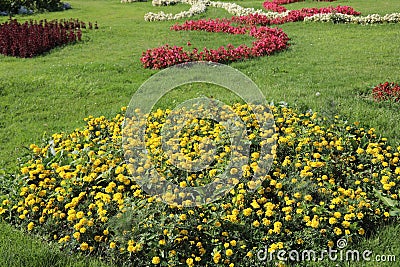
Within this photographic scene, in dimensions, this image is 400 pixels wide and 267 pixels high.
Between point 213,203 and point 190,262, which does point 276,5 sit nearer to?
point 213,203

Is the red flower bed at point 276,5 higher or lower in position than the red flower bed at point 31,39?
higher

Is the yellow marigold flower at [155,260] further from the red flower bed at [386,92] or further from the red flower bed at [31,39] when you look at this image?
the red flower bed at [31,39]

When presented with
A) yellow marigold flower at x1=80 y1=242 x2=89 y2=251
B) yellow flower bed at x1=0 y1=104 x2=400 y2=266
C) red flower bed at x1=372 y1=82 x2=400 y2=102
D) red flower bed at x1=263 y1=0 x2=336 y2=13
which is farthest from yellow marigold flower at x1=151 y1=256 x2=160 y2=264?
red flower bed at x1=263 y1=0 x2=336 y2=13

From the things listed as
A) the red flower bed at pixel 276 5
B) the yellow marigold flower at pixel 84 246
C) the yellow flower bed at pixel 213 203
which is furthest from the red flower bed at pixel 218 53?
the yellow marigold flower at pixel 84 246

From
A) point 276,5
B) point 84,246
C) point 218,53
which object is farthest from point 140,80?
point 276,5

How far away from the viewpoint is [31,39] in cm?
1220

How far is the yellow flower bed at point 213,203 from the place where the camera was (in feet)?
13.4

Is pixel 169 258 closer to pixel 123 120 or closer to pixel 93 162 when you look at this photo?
pixel 93 162

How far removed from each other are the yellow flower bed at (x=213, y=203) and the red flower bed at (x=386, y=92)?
1.74m

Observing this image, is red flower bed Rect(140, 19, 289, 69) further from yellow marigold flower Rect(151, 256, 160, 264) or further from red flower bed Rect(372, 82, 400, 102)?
yellow marigold flower Rect(151, 256, 160, 264)

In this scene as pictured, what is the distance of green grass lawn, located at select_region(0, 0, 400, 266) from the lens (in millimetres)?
6141

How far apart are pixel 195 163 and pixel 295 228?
131 cm

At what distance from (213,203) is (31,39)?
31.4 feet

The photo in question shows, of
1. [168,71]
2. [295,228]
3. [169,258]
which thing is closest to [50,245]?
[169,258]
